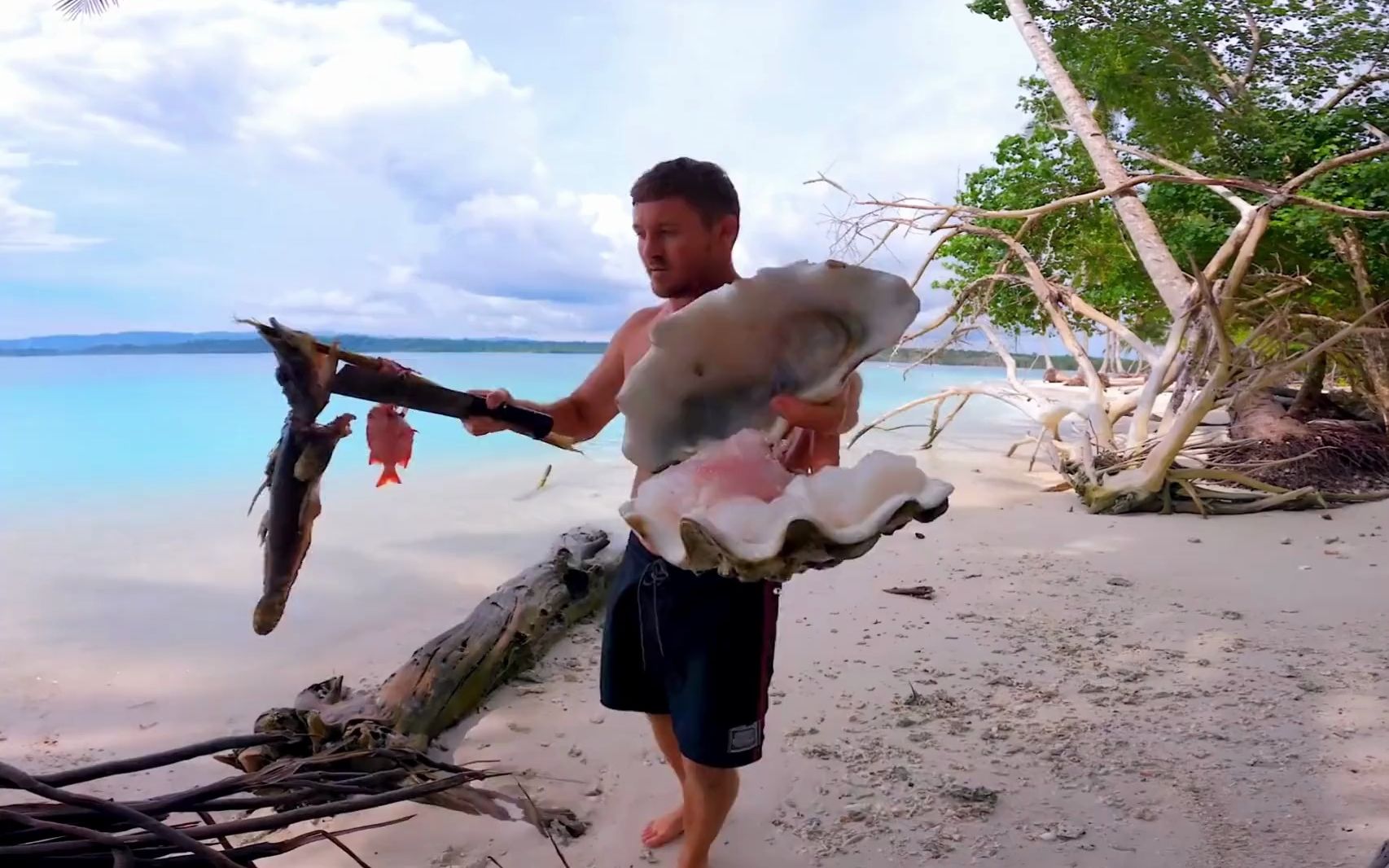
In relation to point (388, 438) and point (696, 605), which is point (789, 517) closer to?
point (696, 605)

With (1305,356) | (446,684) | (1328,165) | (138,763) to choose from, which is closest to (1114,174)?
(1328,165)

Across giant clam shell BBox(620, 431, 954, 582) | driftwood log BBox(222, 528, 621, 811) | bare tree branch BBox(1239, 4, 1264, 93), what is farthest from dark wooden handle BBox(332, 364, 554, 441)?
bare tree branch BBox(1239, 4, 1264, 93)

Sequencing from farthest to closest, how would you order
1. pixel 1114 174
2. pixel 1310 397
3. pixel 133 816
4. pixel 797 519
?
pixel 1310 397
pixel 1114 174
pixel 797 519
pixel 133 816

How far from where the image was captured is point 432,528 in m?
6.16

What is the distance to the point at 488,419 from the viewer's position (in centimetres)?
163

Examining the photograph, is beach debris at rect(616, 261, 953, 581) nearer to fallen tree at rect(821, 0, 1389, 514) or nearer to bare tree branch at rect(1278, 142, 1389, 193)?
fallen tree at rect(821, 0, 1389, 514)

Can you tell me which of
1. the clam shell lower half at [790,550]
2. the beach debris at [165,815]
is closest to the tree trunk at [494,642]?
the beach debris at [165,815]

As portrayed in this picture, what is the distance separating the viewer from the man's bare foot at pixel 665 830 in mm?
2051

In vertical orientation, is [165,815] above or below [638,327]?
below

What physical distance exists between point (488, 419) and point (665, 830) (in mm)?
1131

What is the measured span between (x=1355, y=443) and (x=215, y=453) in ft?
38.7

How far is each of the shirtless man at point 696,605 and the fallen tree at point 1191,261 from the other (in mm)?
5106

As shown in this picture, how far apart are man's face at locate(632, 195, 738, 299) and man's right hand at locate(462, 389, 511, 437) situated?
0.38 metres

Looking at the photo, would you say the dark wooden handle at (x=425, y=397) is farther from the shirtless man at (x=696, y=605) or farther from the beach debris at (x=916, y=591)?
the beach debris at (x=916, y=591)
